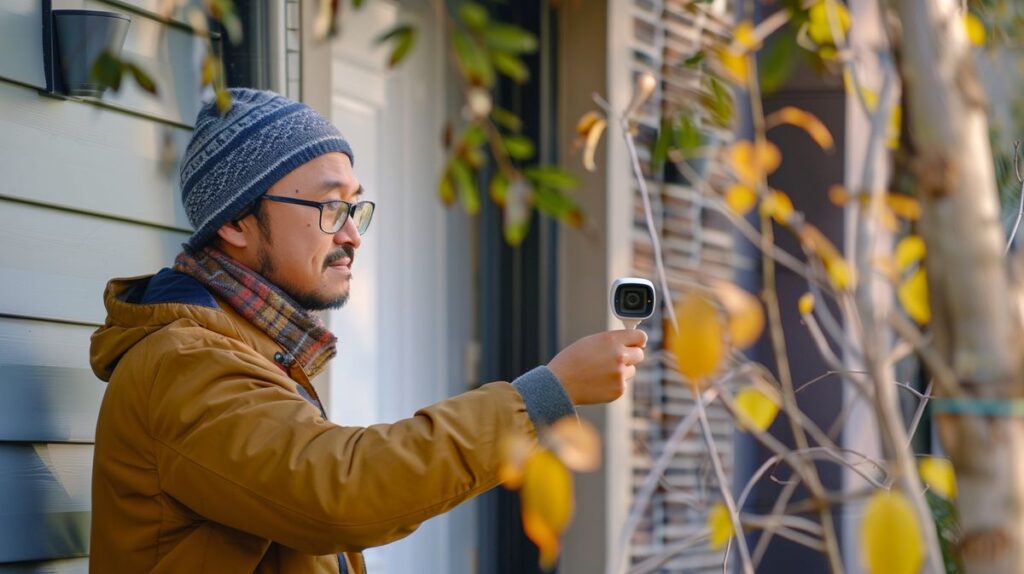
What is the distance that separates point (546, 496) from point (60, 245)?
1.89 m

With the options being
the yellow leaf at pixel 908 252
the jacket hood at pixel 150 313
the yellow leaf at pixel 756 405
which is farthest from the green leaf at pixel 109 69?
the yellow leaf at pixel 908 252

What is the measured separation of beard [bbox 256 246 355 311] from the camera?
271cm

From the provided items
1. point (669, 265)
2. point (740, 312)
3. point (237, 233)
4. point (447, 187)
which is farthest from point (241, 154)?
point (669, 265)

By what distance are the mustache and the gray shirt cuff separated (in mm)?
635

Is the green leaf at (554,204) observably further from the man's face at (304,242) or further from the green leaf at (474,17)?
the man's face at (304,242)

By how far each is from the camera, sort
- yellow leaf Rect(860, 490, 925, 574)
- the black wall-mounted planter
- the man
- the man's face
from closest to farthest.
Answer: yellow leaf Rect(860, 490, 925, 574), the man, the man's face, the black wall-mounted planter

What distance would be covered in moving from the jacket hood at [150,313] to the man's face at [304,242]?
0.57 ft

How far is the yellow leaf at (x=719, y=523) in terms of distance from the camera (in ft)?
6.19

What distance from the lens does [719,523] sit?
193 centimetres

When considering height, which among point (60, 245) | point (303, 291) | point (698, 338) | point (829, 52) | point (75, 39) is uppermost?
point (75, 39)

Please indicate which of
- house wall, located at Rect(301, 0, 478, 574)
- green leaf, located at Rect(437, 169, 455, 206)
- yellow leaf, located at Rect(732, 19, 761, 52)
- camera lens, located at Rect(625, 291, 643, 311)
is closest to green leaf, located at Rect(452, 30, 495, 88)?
green leaf, located at Rect(437, 169, 455, 206)

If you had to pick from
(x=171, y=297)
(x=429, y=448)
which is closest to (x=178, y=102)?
(x=171, y=297)

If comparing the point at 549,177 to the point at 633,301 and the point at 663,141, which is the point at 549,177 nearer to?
the point at 633,301

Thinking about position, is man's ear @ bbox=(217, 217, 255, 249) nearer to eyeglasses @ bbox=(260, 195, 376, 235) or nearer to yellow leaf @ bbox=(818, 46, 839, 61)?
eyeglasses @ bbox=(260, 195, 376, 235)
